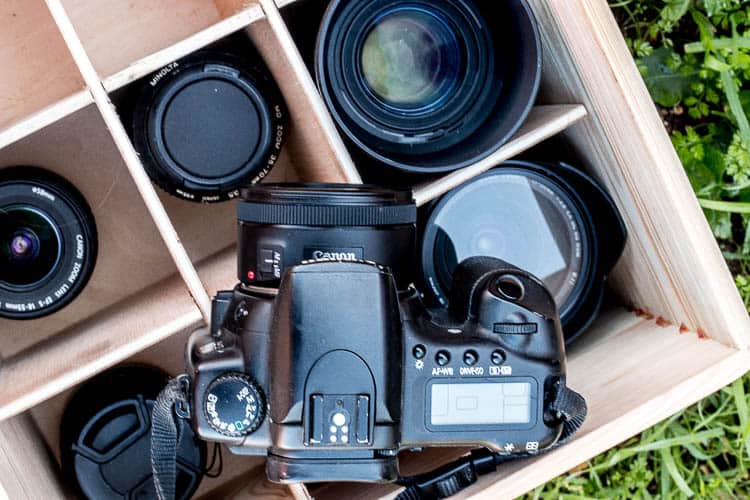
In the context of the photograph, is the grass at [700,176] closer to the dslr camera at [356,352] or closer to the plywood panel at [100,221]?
the dslr camera at [356,352]

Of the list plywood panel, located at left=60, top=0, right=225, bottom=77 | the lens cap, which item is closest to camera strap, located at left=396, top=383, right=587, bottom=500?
the lens cap

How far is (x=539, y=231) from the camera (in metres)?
1.12

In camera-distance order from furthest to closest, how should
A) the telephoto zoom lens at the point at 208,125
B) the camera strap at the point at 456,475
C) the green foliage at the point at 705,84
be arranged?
the green foliage at the point at 705,84, the telephoto zoom lens at the point at 208,125, the camera strap at the point at 456,475

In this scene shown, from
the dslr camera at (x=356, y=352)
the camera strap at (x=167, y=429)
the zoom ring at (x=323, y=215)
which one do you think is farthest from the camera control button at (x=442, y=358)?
the camera strap at (x=167, y=429)

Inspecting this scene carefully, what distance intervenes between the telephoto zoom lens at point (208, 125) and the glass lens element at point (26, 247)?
0.16 m

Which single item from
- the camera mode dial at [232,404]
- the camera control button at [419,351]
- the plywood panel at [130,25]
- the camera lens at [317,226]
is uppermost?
the plywood panel at [130,25]

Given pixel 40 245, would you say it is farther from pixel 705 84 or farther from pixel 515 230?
pixel 705 84

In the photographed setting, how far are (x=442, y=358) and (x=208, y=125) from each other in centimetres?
48

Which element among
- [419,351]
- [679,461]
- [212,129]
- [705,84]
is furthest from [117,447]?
[705,84]

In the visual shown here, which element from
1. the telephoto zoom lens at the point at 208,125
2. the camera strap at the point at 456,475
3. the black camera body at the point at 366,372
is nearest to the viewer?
the black camera body at the point at 366,372

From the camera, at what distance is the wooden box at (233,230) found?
958 millimetres

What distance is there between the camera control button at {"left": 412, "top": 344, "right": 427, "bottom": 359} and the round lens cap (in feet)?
1.35

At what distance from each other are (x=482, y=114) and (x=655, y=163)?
214 millimetres

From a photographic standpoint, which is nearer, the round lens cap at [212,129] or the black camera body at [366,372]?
the black camera body at [366,372]
